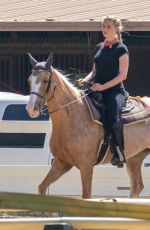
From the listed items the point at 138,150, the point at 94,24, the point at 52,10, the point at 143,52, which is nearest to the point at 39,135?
the point at 138,150

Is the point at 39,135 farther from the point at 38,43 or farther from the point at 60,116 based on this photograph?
the point at 38,43

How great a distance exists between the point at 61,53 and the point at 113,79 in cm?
883

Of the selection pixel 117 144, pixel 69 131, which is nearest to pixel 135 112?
pixel 117 144

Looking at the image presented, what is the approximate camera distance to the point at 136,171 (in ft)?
→ 35.0

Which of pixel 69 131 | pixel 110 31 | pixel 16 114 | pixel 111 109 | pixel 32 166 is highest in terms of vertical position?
pixel 110 31

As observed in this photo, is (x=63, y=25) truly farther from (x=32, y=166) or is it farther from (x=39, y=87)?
(x=39, y=87)

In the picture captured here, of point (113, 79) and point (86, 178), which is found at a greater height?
point (113, 79)

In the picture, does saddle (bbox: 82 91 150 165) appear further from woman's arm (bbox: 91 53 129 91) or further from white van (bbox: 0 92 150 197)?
white van (bbox: 0 92 150 197)

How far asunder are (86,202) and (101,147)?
5350mm

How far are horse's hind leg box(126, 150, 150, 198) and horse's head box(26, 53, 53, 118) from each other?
1.90 metres

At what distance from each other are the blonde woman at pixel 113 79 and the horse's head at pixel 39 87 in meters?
0.57

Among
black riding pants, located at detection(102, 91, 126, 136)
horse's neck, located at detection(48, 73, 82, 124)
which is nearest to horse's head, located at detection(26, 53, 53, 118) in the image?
horse's neck, located at detection(48, 73, 82, 124)

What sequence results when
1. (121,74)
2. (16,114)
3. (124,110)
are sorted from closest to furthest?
(121,74) → (124,110) → (16,114)

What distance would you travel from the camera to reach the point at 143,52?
1900 centimetres
